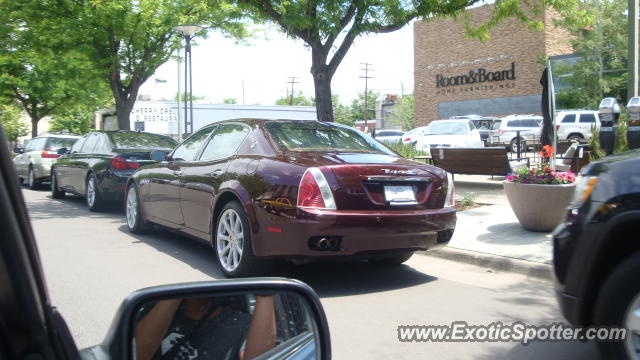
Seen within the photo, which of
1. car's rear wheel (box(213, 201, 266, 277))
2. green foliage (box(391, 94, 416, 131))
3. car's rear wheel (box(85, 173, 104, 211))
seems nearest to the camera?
car's rear wheel (box(213, 201, 266, 277))

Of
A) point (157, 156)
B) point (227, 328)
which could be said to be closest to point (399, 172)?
point (157, 156)

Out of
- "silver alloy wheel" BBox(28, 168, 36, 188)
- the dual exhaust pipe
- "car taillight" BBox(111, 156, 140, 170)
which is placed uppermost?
"car taillight" BBox(111, 156, 140, 170)

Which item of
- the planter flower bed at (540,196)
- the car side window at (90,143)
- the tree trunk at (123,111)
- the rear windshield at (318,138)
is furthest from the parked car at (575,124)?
the rear windshield at (318,138)

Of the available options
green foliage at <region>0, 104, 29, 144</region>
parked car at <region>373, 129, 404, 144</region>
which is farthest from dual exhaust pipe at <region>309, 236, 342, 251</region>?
parked car at <region>373, 129, 404, 144</region>

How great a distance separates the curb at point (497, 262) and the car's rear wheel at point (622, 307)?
2.80 metres

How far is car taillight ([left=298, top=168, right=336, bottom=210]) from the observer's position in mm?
4836

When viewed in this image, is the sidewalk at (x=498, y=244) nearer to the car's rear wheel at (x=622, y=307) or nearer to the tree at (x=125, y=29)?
the car's rear wheel at (x=622, y=307)

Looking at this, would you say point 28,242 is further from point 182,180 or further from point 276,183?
point 182,180

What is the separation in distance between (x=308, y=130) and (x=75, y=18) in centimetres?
1206

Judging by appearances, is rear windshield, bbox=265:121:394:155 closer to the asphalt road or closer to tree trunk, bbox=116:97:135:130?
the asphalt road

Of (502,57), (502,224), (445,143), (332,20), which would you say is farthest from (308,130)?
(502,57)

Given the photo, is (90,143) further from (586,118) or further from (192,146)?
(586,118)

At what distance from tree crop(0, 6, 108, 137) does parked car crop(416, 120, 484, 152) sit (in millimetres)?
11024

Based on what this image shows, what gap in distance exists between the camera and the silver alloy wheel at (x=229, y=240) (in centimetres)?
539
